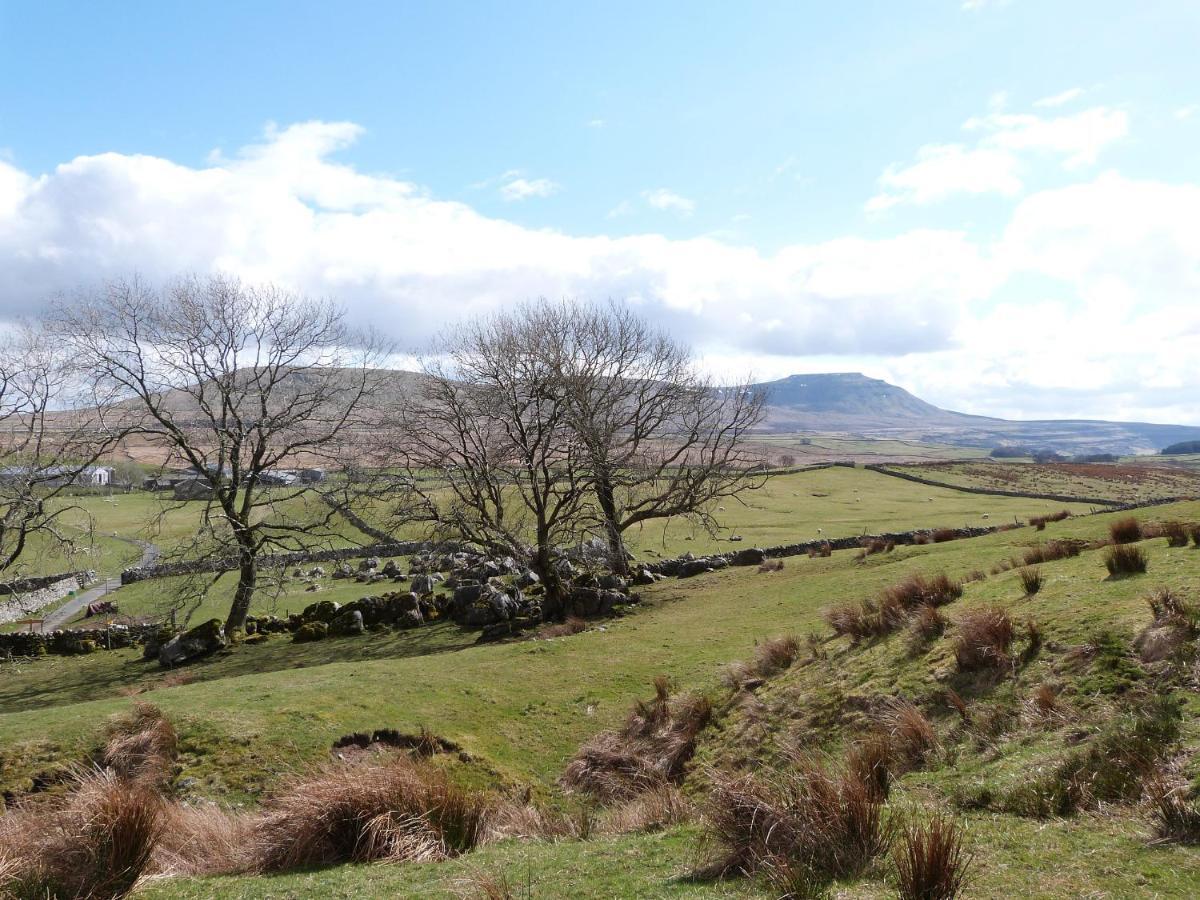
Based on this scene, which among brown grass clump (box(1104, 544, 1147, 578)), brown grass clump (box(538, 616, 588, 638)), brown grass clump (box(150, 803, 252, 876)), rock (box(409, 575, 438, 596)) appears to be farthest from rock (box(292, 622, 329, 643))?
brown grass clump (box(1104, 544, 1147, 578))

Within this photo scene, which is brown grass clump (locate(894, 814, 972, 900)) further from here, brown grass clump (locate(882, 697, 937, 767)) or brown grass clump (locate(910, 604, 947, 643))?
brown grass clump (locate(910, 604, 947, 643))

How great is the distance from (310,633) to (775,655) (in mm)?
17509

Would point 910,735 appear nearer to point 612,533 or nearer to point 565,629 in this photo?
point 565,629

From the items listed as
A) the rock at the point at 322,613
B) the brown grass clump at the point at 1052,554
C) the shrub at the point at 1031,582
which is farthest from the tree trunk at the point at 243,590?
the brown grass clump at the point at 1052,554

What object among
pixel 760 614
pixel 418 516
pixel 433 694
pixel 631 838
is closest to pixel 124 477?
pixel 418 516

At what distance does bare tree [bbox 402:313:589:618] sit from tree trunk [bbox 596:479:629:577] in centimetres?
126

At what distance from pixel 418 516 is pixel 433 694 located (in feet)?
36.2

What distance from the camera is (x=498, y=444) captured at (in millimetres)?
25516

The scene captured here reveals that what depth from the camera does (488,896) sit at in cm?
493

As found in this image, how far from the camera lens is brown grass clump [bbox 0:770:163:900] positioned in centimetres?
524

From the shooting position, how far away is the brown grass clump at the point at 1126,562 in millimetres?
11258

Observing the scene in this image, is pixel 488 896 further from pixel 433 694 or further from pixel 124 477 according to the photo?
pixel 124 477

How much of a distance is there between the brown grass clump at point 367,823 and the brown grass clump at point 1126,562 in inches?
422

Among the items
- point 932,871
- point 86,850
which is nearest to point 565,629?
point 86,850
